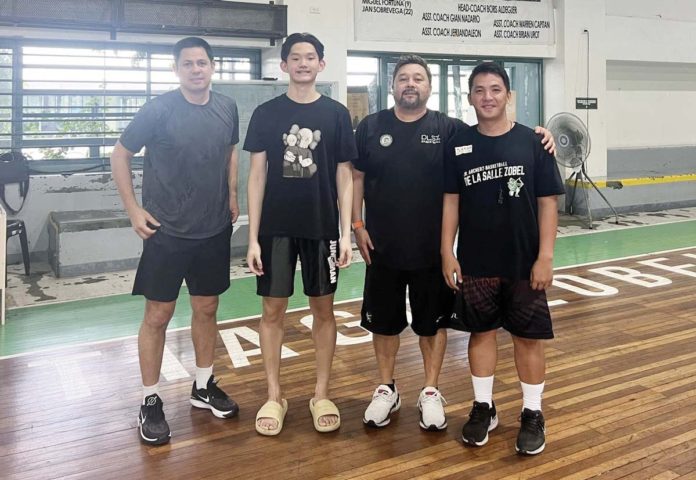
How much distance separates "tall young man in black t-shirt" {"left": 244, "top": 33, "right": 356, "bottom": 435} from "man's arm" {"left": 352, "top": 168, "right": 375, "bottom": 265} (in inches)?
3.3

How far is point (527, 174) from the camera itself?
2566 millimetres

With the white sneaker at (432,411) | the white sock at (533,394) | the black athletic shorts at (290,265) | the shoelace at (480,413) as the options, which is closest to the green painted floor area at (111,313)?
the black athletic shorts at (290,265)

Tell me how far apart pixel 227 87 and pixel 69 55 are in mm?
1671

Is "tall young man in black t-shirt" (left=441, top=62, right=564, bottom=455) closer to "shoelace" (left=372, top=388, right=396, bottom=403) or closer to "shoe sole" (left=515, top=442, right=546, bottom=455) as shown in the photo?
"shoe sole" (left=515, top=442, right=546, bottom=455)

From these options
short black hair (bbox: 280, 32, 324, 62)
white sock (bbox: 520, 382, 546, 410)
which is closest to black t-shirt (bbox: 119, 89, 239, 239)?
short black hair (bbox: 280, 32, 324, 62)

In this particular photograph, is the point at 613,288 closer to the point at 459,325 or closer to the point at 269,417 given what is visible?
the point at 459,325

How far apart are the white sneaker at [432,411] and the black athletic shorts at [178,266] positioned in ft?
3.39

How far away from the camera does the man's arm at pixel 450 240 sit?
8.88 feet

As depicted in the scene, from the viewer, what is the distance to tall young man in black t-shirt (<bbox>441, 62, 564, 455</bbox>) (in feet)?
8.46

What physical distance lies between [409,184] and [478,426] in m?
1.03

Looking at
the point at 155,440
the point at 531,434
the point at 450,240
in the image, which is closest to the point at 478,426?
the point at 531,434

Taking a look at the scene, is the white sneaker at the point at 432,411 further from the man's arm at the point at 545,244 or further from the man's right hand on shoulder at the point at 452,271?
the man's arm at the point at 545,244

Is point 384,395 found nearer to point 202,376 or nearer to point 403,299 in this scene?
point 403,299

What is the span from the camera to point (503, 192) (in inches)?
102
